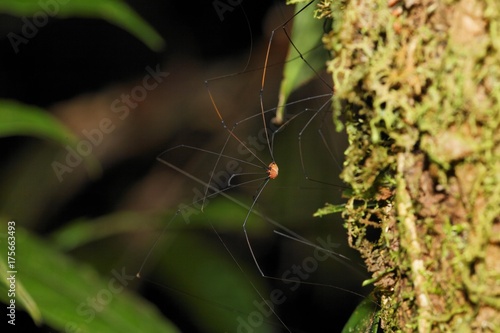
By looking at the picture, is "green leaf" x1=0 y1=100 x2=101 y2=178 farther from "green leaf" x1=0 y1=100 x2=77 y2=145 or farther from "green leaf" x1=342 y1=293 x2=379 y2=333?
"green leaf" x1=342 y1=293 x2=379 y2=333

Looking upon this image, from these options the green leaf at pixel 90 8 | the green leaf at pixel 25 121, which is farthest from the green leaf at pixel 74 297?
the green leaf at pixel 90 8

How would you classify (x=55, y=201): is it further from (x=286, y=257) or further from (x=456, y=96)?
(x=456, y=96)

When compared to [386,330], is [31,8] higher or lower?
higher

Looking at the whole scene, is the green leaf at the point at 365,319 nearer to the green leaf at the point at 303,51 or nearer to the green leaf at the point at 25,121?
the green leaf at the point at 303,51

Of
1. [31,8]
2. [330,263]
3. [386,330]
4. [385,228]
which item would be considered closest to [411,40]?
[385,228]

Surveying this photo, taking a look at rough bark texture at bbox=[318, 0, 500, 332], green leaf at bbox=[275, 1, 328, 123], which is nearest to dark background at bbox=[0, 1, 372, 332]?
green leaf at bbox=[275, 1, 328, 123]

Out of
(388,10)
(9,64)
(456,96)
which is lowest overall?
(456,96)

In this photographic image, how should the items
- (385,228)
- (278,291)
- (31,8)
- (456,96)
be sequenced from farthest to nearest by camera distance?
(278,291)
(31,8)
(385,228)
(456,96)

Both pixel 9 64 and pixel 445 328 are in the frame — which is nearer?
pixel 445 328
